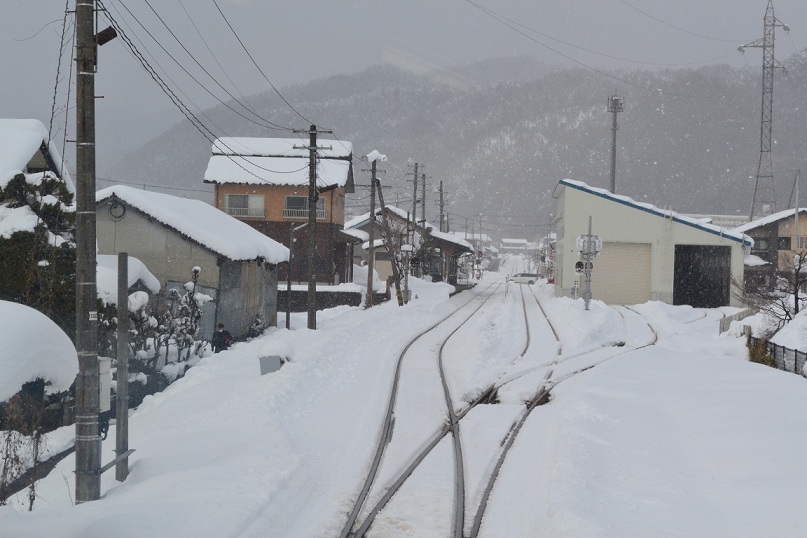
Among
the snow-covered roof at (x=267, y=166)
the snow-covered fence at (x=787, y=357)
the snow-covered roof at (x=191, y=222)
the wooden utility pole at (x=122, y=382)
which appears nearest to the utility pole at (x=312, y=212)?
the snow-covered roof at (x=191, y=222)

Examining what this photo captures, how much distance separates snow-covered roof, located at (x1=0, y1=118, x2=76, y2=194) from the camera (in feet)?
69.7

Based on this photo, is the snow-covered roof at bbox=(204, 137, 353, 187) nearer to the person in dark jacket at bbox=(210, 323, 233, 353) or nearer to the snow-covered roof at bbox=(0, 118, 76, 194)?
the snow-covered roof at bbox=(0, 118, 76, 194)

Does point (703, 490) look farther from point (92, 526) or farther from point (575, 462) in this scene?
point (92, 526)

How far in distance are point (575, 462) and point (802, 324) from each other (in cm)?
1517

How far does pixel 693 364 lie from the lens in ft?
61.0

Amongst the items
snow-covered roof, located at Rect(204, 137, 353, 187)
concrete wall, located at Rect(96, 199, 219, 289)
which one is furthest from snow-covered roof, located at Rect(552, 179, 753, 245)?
concrete wall, located at Rect(96, 199, 219, 289)

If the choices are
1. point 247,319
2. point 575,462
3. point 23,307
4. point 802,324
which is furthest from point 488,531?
point 247,319

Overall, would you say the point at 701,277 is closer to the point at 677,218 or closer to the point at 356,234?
the point at 677,218

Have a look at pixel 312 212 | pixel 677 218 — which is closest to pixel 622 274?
pixel 677 218

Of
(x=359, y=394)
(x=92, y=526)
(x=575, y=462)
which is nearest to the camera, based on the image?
(x=92, y=526)

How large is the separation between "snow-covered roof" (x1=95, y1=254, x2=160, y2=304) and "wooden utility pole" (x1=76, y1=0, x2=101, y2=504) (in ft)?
22.9

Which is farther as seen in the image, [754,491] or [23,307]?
[23,307]

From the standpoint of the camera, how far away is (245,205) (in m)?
46.3

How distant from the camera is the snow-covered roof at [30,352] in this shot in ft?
31.5
